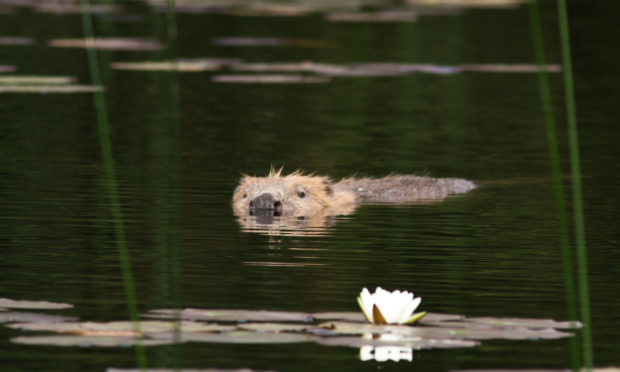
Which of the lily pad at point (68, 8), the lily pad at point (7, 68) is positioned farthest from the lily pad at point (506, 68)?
the lily pad at point (68, 8)

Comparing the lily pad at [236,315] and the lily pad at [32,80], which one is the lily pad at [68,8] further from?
the lily pad at [236,315]

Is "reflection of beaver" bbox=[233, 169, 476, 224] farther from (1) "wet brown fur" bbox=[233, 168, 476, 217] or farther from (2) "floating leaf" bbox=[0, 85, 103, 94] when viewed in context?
(2) "floating leaf" bbox=[0, 85, 103, 94]

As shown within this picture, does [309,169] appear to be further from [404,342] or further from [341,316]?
[404,342]

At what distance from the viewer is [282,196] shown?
12.8m

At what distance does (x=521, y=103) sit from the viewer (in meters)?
19.9

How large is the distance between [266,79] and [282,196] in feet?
28.2

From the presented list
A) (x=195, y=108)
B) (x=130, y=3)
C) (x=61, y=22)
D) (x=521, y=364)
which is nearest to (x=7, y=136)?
(x=195, y=108)

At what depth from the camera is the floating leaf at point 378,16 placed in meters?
31.1

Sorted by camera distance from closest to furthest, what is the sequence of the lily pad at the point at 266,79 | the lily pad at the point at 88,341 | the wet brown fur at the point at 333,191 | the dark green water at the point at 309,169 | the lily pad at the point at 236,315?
the lily pad at the point at 88,341
the lily pad at the point at 236,315
the dark green water at the point at 309,169
the wet brown fur at the point at 333,191
the lily pad at the point at 266,79

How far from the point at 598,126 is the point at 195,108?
4.85 metres

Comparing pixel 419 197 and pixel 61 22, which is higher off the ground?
pixel 61 22

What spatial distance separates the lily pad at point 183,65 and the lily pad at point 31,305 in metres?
14.1

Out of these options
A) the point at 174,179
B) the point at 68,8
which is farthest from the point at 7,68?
the point at 68,8

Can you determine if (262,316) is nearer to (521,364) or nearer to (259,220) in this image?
(521,364)
